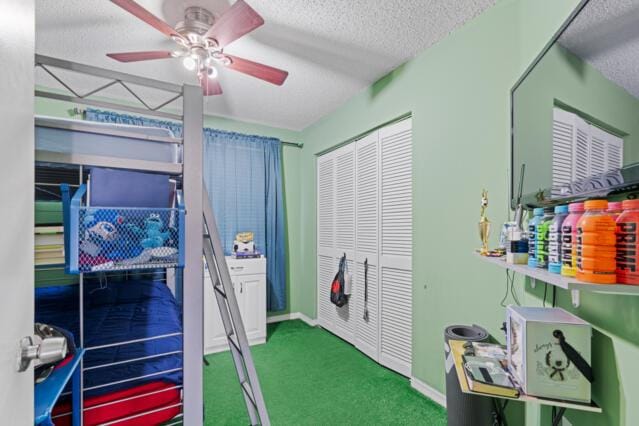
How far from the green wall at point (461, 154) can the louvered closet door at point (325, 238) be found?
108 cm

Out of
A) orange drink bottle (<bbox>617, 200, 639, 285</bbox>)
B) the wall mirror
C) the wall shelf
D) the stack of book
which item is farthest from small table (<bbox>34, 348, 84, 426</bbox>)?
the wall mirror

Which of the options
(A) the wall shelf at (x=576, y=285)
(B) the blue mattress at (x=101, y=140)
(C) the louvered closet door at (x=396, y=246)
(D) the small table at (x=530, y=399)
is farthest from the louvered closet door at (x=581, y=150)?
(B) the blue mattress at (x=101, y=140)

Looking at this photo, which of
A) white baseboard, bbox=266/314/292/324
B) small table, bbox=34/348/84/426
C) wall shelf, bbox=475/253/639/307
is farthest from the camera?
white baseboard, bbox=266/314/292/324

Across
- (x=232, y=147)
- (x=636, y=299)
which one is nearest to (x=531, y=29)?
(x=636, y=299)

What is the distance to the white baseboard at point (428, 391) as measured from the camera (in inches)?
77.4

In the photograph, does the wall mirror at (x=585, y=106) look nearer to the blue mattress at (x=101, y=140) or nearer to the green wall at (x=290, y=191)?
the blue mattress at (x=101, y=140)

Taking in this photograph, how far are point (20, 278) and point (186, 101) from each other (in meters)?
0.85

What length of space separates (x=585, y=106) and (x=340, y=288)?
7.97 ft

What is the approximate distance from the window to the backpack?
2158 millimetres

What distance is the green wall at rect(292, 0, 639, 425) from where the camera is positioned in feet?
5.12

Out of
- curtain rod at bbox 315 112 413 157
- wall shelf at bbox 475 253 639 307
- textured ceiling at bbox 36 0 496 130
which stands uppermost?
textured ceiling at bbox 36 0 496 130

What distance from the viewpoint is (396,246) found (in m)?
2.44

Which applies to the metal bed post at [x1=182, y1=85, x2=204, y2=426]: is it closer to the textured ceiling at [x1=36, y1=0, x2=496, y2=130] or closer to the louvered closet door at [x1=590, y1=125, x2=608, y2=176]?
the textured ceiling at [x1=36, y1=0, x2=496, y2=130]

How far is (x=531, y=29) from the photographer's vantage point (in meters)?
1.44
